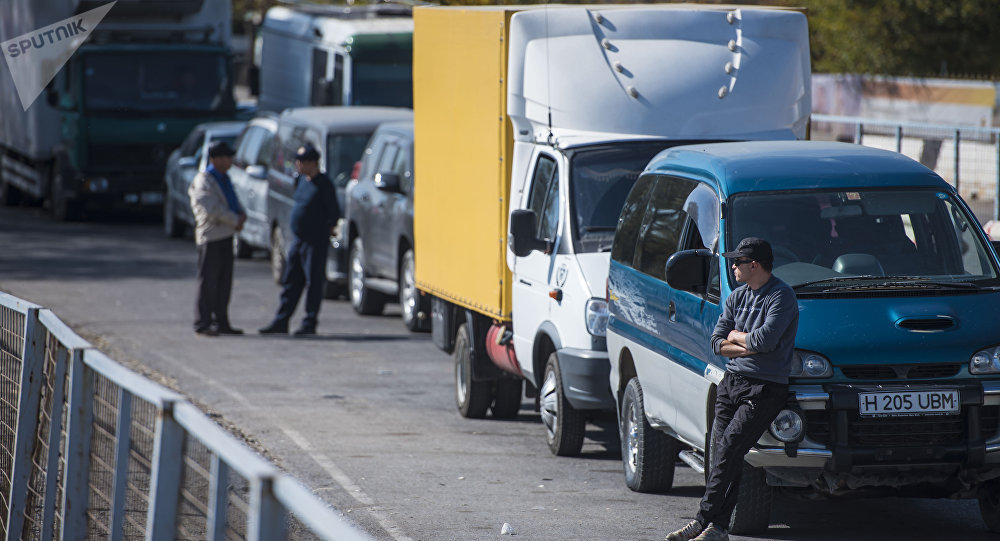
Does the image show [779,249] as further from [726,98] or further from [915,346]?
[726,98]

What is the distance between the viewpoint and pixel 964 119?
88.2 feet

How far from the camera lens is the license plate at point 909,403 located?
6.79m

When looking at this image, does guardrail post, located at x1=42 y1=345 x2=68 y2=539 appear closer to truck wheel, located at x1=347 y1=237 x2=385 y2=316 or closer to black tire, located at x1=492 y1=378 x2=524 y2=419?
black tire, located at x1=492 y1=378 x2=524 y2=419

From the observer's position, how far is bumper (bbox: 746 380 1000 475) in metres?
6.77

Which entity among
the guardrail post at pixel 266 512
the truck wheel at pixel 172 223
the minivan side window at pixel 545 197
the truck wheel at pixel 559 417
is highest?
the guardrail post at pixel 266 512

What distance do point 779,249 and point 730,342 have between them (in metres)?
0.82

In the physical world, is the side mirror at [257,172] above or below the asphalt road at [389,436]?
above

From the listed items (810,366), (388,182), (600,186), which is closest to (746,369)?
(810,366)

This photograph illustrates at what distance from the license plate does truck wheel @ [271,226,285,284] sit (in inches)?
482

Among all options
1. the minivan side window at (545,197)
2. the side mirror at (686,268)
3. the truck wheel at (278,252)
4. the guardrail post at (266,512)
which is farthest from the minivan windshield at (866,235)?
the truck wheel at (278,252)

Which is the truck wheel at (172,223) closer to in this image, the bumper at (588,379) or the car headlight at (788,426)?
the bumper at (588,379)

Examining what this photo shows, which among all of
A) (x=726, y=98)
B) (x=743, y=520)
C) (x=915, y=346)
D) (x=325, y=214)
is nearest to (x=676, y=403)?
(x=743, y=520)

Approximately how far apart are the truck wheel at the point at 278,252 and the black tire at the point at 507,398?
7.63m

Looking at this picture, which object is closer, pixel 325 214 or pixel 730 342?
pixel 730 342
